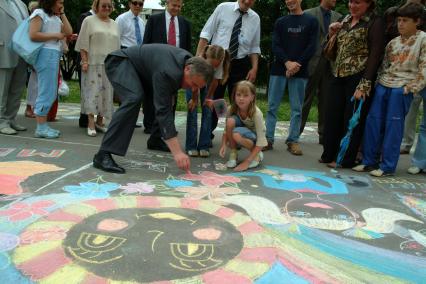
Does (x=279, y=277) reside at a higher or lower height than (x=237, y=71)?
lower

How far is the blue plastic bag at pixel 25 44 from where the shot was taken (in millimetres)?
4605

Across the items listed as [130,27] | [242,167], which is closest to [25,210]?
[242,167]

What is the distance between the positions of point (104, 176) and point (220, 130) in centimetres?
293

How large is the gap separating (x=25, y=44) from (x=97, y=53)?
0.79 metres

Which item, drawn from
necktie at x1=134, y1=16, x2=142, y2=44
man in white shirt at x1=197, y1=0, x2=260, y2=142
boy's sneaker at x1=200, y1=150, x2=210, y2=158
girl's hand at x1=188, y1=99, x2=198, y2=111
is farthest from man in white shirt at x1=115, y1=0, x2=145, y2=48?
boy's sneaker at x1=200, y1=150, x2=210, y2=158

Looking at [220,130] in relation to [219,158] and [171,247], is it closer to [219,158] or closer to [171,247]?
[219,158]

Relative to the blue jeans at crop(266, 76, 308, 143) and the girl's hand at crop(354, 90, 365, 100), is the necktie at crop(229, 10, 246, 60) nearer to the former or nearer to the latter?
the blue jeans at crop(266, 76, 308, 143)

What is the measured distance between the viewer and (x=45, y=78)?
15.6ft

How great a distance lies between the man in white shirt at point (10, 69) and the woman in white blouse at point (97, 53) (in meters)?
0.70

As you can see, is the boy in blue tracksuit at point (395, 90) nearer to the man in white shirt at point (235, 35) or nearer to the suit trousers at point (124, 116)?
the man in white shirt at point (235, 35)

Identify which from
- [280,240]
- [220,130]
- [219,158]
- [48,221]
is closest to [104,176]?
[48,221]

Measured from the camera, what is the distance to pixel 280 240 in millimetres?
2510

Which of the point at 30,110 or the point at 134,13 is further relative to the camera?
the point at 30,110

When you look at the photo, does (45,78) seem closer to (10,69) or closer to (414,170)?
(10,69)
